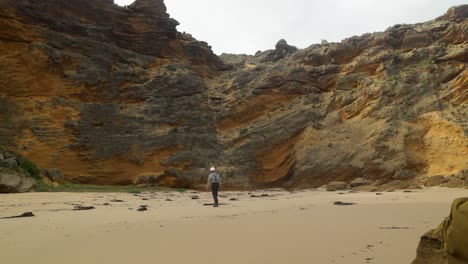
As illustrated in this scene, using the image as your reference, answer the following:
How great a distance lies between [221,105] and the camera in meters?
27.6

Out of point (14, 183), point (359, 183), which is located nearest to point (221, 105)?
point (359, 183)

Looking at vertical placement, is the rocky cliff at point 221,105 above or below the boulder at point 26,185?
above

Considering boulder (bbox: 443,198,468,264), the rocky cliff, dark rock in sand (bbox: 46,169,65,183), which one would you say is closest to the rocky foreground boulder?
boulder (bbox: 443,198,468,264)

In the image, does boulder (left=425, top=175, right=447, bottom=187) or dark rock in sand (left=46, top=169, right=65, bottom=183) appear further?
dark rock in sand (left=46, top=169, right=65, bottom=183)

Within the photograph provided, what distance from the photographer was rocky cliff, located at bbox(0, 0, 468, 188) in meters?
21.2

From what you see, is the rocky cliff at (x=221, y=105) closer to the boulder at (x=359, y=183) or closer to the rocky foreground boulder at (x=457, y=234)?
the boulder at (x=359, y=183)

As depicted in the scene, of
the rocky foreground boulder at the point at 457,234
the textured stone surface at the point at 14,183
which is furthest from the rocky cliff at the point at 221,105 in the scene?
the rocky foreground boulder at the point at 457,234

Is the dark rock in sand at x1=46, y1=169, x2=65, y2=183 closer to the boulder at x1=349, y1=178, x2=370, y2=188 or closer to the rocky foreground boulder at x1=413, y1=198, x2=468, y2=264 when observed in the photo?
the boulder at x1=349, y1=178, x2=370, y2=188

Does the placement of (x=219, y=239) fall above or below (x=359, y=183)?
above

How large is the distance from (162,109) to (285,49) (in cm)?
1260

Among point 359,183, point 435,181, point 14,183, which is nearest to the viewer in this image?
point 14,183

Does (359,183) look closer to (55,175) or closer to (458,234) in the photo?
(55,175)

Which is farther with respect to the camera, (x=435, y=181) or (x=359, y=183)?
(x=359, y=183)

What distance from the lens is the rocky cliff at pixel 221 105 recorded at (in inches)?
834
